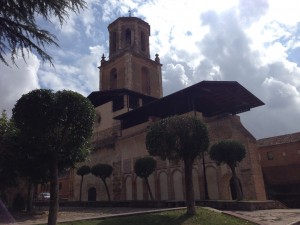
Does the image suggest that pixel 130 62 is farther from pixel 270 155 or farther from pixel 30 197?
pixel 30 197

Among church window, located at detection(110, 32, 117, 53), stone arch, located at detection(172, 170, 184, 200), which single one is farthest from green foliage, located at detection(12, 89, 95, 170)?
church window, located at detection(110, 32, 117, 53)

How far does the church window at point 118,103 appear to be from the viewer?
3330 cm

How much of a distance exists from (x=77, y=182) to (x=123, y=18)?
2353 centimetres

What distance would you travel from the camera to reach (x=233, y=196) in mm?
24016

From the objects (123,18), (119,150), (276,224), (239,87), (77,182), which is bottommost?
(276,224)

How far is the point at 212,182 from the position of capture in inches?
886

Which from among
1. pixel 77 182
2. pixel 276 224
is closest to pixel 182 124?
pixel 276 224

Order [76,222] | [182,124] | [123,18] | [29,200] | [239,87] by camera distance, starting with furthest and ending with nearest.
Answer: [123,18] < [239,87] < [29,200] < [182,124] < [76,222]

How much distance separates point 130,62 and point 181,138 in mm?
29095

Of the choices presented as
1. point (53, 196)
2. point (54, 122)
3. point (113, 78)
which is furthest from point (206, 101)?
point (113, 78)

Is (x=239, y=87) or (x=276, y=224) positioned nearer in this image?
(x=276, y=224)

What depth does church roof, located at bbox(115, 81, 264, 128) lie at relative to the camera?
24163 millimetres

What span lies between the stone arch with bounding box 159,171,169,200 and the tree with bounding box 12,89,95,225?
15.4 metres

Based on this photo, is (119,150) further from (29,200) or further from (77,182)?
(29,200)
